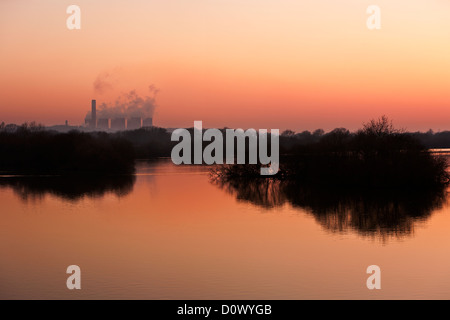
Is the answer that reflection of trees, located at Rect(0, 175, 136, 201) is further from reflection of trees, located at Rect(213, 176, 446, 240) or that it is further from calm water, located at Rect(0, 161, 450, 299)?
reflection of trees, located at Rect(213, 176, 446, 240)

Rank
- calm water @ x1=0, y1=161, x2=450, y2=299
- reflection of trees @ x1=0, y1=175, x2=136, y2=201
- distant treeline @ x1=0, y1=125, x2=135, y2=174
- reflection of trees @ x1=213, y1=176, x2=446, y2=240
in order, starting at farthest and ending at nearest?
distant treeline @ x1=0, y1=125, x2=135, y2=174 < reflection of trees @ x1=0, y1=175, x2=136, y2=201 < reflection of trees @ x1=213, y1=176, x2=446, y2=240 < calm water @ x1=0, y1=161, x2=450, y2=299

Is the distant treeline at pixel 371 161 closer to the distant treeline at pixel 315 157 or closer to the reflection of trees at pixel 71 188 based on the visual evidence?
the distant treeline at pixel 315 157

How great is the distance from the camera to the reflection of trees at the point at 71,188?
3000 centimetres

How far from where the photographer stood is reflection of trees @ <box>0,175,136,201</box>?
98.4 feet

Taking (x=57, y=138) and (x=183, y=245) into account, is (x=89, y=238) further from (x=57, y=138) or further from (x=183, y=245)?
(x=57, y=138)

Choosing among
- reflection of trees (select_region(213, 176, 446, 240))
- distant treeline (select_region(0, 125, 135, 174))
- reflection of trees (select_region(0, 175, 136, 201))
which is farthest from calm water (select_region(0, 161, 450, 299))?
distant treeline (select_region(0, 125, 135, 174))

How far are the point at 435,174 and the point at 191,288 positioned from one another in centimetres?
2287

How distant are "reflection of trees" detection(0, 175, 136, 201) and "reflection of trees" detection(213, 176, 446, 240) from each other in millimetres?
6366

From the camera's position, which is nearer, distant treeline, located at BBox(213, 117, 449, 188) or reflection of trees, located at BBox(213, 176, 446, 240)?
reflection of trees, located at BBox(213, 176, 446, 240)

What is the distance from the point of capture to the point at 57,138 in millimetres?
54594

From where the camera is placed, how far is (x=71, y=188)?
111 ft

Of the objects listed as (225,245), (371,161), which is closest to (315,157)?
(371,161)

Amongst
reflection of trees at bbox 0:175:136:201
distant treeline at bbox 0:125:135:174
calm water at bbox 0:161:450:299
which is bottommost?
calm water at bbox 0:161:450:299

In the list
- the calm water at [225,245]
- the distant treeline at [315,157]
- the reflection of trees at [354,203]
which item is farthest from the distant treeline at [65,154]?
the calm water at [225,245]
